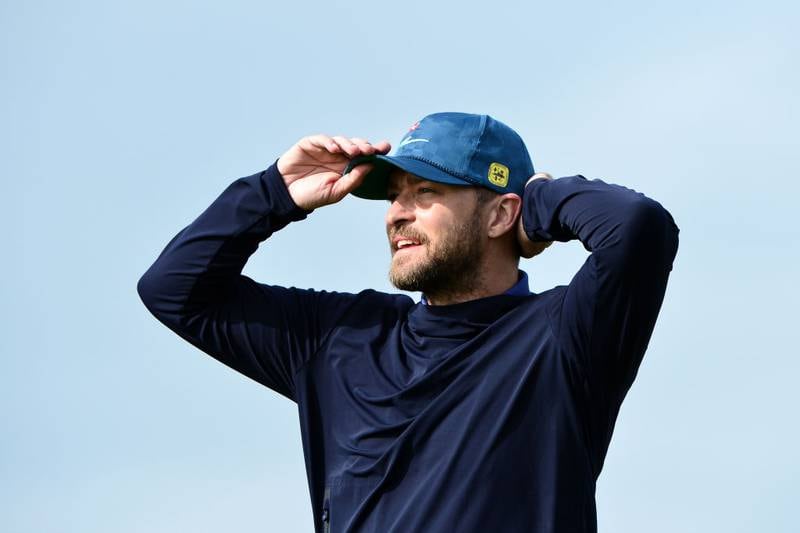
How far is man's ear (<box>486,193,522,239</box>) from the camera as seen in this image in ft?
21.1

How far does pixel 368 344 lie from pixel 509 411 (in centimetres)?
89

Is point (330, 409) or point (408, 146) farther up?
point (408, 146)

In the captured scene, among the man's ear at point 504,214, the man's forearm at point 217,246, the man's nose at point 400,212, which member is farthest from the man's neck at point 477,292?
the man's forearm at point 217,246

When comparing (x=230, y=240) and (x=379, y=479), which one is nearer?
(x=379, y=479)

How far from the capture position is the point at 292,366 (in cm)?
636

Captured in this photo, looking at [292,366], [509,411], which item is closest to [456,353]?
[509,411]

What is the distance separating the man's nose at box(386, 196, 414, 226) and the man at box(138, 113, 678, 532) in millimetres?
11

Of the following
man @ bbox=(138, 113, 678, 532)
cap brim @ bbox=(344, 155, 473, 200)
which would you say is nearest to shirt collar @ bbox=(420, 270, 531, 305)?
man @ bbox=(138, 113, 678, 532)

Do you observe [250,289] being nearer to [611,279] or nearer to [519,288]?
[519,288]

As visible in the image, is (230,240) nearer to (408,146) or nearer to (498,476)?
(408,146)

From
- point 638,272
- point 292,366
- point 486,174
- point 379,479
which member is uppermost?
point 486,174

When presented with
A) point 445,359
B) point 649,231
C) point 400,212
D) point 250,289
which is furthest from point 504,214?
point 250,289

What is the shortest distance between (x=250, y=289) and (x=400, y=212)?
2.65ft

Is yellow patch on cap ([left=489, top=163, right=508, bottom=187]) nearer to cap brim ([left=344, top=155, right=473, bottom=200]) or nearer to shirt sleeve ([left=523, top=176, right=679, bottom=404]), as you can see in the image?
cap brim ([left=344, top=155, right=473, bottom=200])
